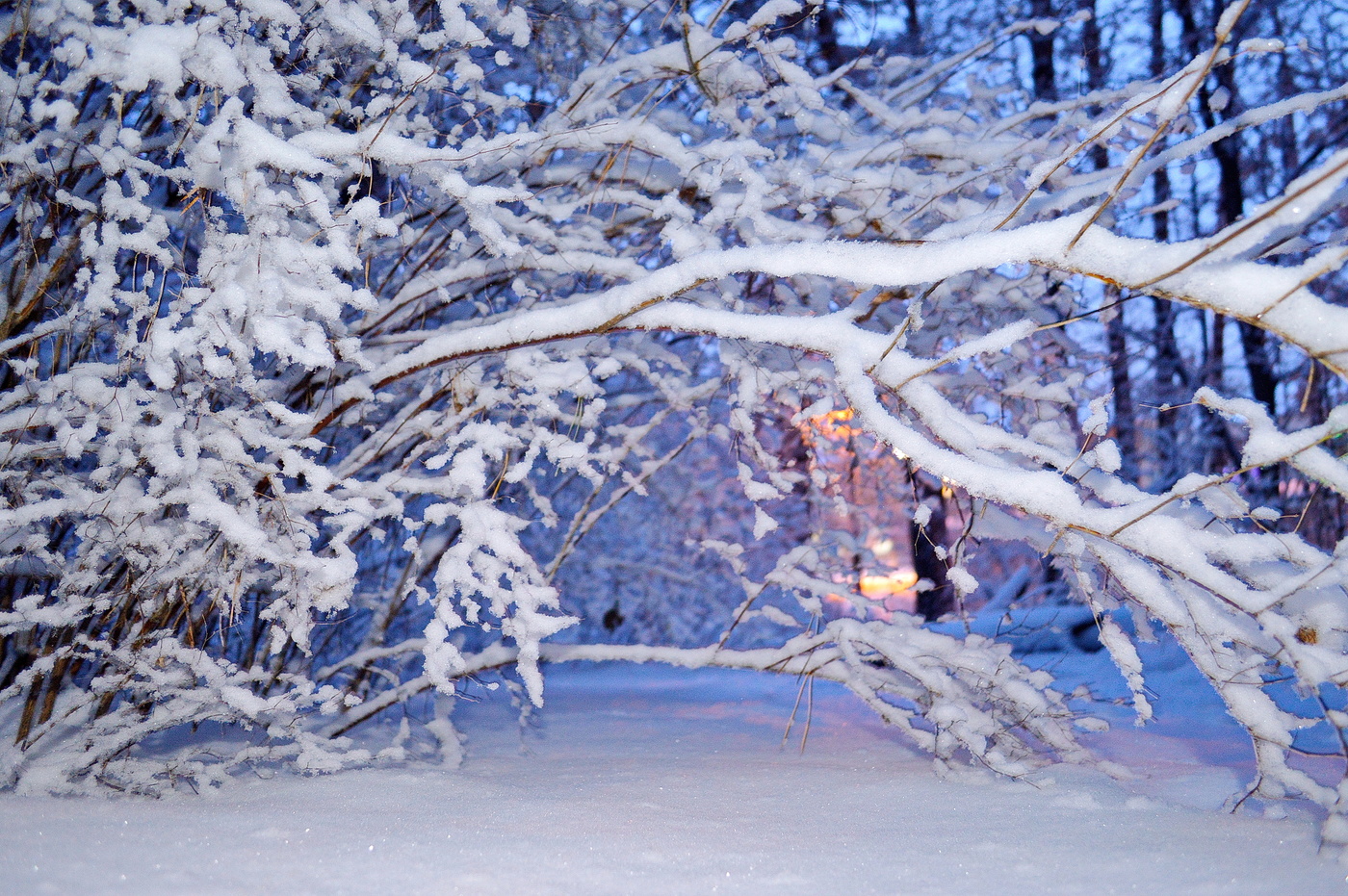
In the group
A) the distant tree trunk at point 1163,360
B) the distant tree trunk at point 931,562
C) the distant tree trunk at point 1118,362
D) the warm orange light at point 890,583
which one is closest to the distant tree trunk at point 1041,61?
the distant tree trunk at point 1118,362

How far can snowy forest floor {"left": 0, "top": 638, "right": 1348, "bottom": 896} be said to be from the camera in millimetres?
1946

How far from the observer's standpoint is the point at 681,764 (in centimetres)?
355

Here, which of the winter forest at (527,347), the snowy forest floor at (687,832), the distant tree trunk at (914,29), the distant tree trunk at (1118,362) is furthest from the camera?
the distant tree trunk at (1118,362)

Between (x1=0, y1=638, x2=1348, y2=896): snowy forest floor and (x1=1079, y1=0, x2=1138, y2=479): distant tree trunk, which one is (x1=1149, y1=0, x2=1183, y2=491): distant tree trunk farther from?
(x1=0, y1=638, x2=1348, y2=896): snowy forest floor

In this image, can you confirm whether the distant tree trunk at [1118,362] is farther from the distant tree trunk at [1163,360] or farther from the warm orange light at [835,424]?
the warm orange light at [835,424]

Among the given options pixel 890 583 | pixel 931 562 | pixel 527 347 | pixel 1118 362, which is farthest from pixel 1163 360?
pixel 527 347

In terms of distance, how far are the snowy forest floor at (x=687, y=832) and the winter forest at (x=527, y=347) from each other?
0.85 ft

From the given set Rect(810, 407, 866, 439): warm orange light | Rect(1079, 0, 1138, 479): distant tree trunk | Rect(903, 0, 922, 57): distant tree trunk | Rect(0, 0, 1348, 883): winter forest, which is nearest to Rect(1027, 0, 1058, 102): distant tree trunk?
Rect(1079, 0, 1138, 479): distant tree trunk

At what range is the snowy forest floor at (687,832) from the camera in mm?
1946

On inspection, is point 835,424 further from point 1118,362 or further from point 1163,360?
point 1163,360

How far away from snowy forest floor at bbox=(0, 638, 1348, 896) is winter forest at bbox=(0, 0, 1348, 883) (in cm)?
26

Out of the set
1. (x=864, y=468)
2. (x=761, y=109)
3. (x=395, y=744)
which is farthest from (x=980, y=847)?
(x=864, y=468)

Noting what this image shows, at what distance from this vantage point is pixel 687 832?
2.41 meters

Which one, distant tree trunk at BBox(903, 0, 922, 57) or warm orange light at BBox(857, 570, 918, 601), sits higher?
distant tree trunk at BBox(903, 0, 922, 57)
